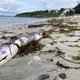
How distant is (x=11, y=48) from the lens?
22.9 feet

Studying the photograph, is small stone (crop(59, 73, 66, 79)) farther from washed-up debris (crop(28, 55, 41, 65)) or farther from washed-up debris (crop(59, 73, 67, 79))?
washed-up debris (crop(28, 55, 41, 65))

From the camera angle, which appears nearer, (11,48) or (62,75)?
(62,75)

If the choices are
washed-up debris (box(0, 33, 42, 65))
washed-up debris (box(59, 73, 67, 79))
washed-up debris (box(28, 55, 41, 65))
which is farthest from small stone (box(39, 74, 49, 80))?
washed-up debris (box(0, 33, 42, 65))

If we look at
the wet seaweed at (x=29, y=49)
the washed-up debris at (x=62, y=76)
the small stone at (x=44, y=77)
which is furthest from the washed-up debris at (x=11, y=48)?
the washed-up debris at (x=62, y=76)

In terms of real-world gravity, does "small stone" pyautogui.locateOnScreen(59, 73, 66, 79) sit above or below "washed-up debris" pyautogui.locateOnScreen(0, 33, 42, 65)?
below

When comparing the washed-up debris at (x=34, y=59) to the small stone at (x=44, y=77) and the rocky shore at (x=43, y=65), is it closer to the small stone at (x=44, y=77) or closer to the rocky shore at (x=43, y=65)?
the rocky shore at (x=43, y=65)

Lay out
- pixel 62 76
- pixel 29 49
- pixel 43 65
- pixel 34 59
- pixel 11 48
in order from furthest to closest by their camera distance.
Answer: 1. pixel 29 49
2. pixel 11 48
3. pixel 34 59
4. pixel 43 65
5. pixel 62 76

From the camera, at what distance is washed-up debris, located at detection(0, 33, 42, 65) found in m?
6.39

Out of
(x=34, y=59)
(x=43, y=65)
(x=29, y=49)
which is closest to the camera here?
(x=43, y=65)

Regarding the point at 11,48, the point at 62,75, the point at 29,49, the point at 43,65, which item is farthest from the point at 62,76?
the point at 29,49

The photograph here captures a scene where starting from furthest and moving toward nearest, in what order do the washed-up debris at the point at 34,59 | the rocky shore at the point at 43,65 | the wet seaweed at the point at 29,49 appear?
the wet seaweed at the point at 29,49 → the washed-up debris at the point at 34,59 → the rocky shore at the point at 43,65

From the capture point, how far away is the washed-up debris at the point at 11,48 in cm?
639

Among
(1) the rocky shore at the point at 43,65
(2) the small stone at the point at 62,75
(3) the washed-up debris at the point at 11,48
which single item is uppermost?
(3) the washed-up debris at the point at 11,48

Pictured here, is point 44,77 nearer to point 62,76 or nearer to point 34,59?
point 62,76
